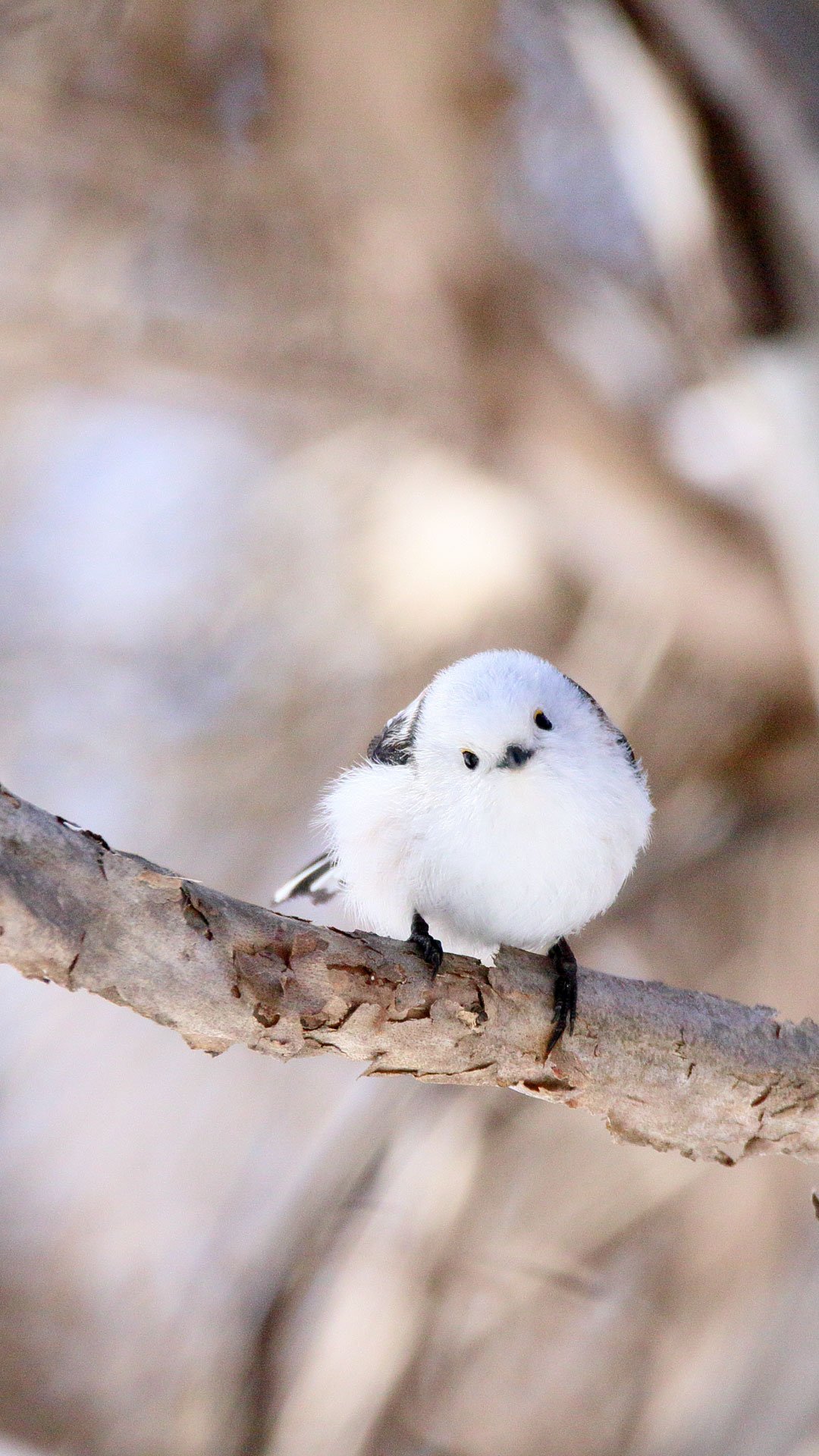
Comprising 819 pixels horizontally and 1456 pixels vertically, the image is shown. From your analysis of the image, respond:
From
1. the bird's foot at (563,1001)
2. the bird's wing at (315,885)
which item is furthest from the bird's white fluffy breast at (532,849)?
the bird's wing at (315,885)

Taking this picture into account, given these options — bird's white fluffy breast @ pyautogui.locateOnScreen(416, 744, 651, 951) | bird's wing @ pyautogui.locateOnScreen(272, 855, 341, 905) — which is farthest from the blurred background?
bird's white fluffy breast @ pyautogui.locateOnScreen(416, 744, 651, 951)

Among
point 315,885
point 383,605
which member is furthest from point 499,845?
point 383,605

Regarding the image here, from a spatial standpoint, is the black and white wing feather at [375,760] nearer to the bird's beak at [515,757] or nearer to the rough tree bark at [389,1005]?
the bird's beak at [515,757]

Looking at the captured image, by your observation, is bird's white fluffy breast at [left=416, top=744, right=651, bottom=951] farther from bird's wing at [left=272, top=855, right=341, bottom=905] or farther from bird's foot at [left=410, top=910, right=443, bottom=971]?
bird's wing at [left=272, top=855, right=341, bottom=905]

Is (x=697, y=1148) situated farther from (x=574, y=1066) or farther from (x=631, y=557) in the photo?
(x=631, y=557)

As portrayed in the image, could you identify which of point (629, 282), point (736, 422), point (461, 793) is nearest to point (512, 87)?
point (629, 282)
